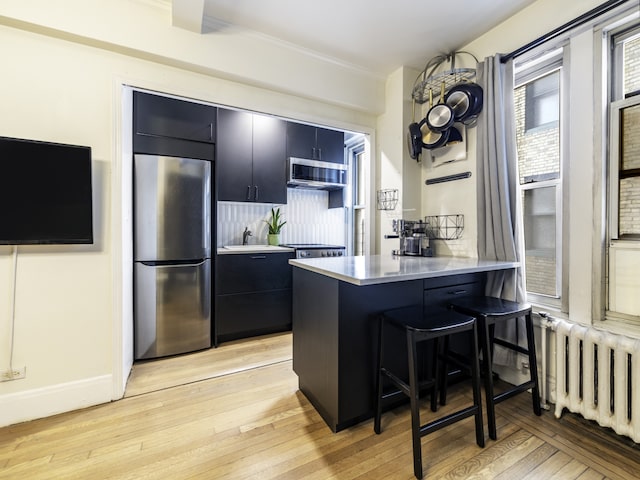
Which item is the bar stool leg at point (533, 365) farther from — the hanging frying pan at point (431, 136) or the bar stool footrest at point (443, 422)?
the hanging frying pan at point (431, 136)

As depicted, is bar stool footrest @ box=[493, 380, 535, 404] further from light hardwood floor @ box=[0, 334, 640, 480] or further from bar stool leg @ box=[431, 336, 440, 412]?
bar stool leg @ box=[431, 336, 440, 412]

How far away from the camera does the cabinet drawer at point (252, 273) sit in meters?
2.93

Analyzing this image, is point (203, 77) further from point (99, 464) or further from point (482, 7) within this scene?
point (99, 464)

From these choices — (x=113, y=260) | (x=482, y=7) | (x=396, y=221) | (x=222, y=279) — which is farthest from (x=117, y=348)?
(x=482, y=7)

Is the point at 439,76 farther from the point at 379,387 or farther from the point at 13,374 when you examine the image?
the point at 13,374

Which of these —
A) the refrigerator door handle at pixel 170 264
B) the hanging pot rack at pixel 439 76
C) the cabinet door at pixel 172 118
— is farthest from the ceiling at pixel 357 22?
the refrigerator door handle at pixel 170 264

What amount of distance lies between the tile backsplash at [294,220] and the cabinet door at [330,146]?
0.60 meters

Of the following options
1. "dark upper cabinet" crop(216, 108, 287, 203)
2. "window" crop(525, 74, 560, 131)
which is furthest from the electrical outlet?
"window" crop(525, 74, 560, 131)

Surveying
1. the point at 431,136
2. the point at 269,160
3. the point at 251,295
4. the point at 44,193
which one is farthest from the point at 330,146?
the point at 44,193

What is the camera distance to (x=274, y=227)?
12.0 ft

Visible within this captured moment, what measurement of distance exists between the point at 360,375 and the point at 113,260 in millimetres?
1785

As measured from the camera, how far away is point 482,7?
201 cm

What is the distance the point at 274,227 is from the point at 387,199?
1487 millimetres

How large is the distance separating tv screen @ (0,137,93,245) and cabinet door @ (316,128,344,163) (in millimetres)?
2360
